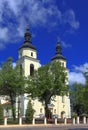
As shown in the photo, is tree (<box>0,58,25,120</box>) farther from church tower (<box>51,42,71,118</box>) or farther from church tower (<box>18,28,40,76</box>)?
church tower (<box>51,42,71,118</box>)

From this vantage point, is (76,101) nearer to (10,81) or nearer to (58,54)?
(58,54)

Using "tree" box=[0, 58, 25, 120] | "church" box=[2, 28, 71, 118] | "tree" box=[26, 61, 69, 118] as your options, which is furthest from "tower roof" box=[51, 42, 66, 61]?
"tree" box=[0, 58, 25, 120]

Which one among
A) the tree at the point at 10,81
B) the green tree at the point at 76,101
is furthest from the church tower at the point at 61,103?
the tree at the point at 10,81

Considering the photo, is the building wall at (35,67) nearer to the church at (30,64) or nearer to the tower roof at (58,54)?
the church at (30,64)

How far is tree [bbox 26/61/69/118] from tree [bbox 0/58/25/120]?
2.91m

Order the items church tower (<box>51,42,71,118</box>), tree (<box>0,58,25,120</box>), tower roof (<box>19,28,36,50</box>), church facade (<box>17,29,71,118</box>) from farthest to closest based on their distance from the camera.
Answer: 1. church tower (<box>51,42,71,118</box>)
2. tower roof (<box>19,28,36,50</box>)
3. church facade (<box>17,29,71,118</box>)
4. tree (<box>0,58,25,120</box>)

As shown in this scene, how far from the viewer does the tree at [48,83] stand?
57.7m

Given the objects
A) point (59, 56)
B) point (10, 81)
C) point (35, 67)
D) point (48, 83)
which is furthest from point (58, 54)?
point (10, 81)

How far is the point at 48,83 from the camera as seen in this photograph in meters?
57.4

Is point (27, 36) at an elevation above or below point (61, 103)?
above

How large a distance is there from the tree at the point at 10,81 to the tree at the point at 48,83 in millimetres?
2914

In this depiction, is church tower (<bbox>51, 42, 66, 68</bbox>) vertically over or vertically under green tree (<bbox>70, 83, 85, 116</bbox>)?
over

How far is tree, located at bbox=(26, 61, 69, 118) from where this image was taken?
57.7 meters

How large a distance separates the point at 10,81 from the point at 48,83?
22.6 feet
